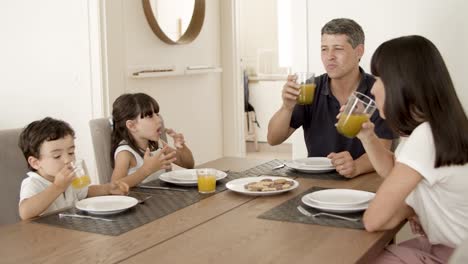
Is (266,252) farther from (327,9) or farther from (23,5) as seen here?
(23,5)

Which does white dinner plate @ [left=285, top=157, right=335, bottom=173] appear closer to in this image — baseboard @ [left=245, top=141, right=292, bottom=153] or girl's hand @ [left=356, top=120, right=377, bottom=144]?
girl's hand @ [left=356, top=120, right=377, bottom=144]

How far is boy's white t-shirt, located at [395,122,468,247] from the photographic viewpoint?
1539mm

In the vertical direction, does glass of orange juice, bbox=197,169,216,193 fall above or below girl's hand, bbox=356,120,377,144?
below

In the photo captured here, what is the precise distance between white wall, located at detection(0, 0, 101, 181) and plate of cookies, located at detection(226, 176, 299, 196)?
1789mm

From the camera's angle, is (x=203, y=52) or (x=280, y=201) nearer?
(x=280, y=201)

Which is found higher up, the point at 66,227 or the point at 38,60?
the point at 38,60

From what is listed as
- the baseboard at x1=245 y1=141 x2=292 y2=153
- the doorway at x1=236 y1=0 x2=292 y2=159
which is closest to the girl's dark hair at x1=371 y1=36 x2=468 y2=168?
the doorway at x1=236 y1=0 x2=292 y2=159

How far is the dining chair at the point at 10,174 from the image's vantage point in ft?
6.69

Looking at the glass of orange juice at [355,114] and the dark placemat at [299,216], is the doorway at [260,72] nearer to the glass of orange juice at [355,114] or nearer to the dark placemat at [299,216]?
the glass of orange juice at [355,114]

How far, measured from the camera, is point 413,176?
153cm

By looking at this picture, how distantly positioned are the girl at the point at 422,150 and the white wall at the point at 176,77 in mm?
2324

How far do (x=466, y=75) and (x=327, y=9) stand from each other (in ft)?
2.60

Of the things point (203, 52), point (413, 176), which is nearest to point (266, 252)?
point (413, 176)

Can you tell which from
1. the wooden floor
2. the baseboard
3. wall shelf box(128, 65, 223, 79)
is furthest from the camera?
the baseboard
